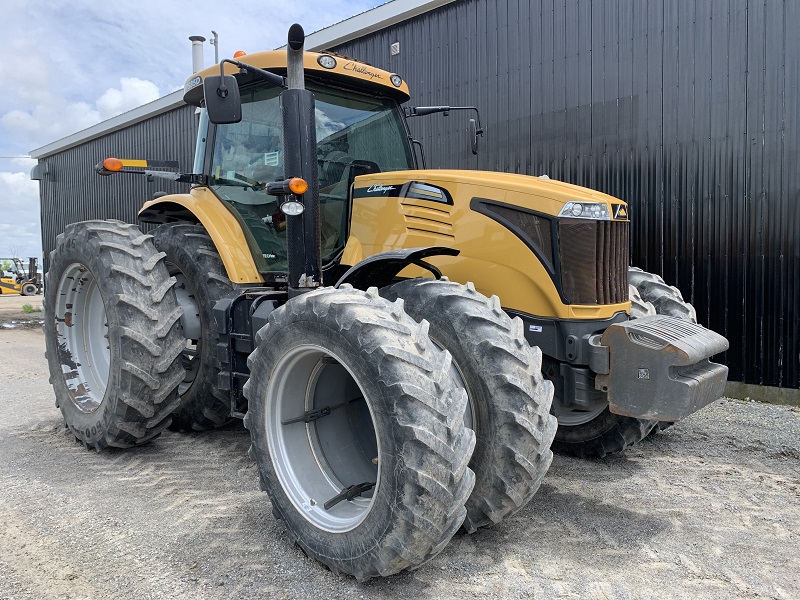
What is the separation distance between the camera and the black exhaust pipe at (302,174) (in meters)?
3.68

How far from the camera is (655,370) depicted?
306cm

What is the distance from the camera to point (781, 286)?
20.1 ft

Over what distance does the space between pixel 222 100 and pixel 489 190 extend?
1.58m

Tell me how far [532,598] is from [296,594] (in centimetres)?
96

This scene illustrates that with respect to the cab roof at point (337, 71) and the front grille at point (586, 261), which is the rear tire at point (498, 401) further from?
the cab roof at point (337, 71)

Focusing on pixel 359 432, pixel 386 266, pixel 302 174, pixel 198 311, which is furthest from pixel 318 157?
pixel 359 432

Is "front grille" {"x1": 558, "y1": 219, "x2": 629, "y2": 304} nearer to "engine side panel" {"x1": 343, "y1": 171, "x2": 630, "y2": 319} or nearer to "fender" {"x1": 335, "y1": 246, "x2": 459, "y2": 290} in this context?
"engine side panel" {"x1": 343, "y1": 171, "x2": 630, "y2": 319}

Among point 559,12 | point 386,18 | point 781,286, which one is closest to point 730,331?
point 781,286

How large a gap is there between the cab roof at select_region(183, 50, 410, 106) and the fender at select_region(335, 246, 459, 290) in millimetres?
1514

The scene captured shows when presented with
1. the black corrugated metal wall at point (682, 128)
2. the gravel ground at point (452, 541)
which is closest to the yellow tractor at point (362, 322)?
the gravel ground at point (452, 541)

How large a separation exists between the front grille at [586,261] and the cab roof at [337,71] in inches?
72.3

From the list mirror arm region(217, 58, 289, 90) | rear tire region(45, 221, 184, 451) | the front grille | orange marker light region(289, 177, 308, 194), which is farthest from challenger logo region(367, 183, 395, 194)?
rear tire region(45, 221, 184, 451)

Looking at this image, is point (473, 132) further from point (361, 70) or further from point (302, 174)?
point (302, 174)

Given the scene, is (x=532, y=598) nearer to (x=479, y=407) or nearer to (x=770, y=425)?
(x=479, y=407)
